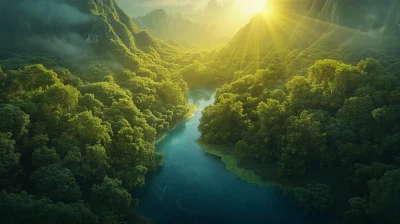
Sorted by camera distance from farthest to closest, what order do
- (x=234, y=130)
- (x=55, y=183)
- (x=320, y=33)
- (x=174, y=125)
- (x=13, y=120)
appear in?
1. (x=320, y=33)
2. (x=174, y=125)
3. (x=234, y=130)
4. (x=13, y=120)
5. (x=55, y=183)

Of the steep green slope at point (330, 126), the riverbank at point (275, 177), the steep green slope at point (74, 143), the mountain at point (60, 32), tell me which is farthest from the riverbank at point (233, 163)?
the mountain at point (60, 32)

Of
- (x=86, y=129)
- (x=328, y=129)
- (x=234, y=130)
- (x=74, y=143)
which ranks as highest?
(x=234, y=130)

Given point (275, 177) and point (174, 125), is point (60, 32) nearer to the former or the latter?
point (174, 125)

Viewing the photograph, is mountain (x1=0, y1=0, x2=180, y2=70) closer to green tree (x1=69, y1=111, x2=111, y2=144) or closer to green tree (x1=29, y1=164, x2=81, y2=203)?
green tree (x1=69, y1=111, x2=111, y2=144)

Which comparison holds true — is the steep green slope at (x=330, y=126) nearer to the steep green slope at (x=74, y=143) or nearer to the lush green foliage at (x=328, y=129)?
the lush green foliage at (x=328, y=129)

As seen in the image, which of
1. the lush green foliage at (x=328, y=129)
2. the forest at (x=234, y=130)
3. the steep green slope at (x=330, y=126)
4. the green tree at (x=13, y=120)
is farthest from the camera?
the lush green foliage at (x=328, y=129)

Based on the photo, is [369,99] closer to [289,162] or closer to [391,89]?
[391,89]

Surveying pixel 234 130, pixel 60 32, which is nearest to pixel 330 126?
pixel 234 130

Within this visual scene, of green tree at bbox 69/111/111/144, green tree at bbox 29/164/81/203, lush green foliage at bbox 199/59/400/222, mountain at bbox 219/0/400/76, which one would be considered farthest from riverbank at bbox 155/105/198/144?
green tree at bbox 29/164/81/203
